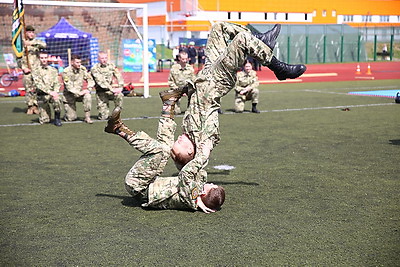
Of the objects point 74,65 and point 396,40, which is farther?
point 396,40

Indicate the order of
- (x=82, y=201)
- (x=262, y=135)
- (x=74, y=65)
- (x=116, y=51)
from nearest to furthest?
(x=82, y=201) < (x=262, y=135) < (x=74, y=65) < (x=116, y=51)

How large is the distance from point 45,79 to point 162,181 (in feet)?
25.4

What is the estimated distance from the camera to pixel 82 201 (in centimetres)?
596

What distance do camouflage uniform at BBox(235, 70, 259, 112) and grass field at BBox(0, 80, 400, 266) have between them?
3.03 m

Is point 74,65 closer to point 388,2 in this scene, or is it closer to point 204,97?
point 204,97

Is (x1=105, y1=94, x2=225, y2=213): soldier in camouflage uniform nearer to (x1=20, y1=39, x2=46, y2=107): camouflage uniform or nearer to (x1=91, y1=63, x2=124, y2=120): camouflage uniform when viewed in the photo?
(x1=91, y1=63, x2=124, y2=120): camouflage uniform

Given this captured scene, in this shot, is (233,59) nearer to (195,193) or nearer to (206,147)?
(206,147)

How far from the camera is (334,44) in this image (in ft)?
150

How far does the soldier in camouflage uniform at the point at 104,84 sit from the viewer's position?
1305 cm

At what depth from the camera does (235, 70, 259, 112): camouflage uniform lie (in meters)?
14.1

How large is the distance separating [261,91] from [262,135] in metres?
10.5

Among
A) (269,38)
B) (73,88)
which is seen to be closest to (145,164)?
(269,38)

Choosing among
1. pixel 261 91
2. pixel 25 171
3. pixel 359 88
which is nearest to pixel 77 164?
pixel 25 171

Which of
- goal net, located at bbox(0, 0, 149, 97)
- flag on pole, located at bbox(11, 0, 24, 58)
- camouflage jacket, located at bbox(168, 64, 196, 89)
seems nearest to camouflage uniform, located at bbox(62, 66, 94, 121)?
flag on pole, located at bbox(11, 0, 24, 58)
